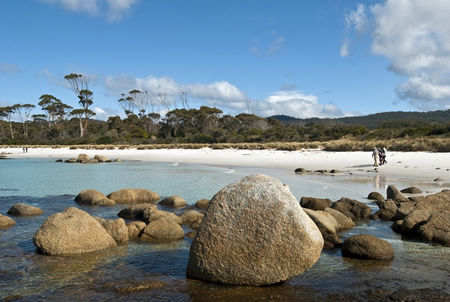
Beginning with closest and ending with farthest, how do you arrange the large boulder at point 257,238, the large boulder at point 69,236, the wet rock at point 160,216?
the large boulder at point 257,238, the large boulder at point 69,236, the wet rock at point 160,216

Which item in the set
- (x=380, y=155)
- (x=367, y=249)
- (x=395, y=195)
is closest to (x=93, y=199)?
(x=367, y=249)

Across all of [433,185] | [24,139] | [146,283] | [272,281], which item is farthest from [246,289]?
[24,139]

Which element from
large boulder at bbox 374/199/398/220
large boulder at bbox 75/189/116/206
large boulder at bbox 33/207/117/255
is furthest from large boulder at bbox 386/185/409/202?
large boulder at bbox 75/189/116/206

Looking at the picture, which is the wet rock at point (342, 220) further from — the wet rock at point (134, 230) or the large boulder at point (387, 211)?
the wet rock at point (134, 230)

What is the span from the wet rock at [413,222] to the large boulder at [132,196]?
8.78 meters

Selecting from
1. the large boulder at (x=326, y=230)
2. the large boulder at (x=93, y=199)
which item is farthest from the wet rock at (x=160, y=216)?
the large boulder at (x=326, y=230)

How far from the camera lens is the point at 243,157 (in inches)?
1463

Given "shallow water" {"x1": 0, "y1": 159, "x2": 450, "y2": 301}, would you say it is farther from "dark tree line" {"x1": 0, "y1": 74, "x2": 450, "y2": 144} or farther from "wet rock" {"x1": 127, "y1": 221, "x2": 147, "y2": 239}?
"dark tree line" {"x1": 0, "y1": 74, "x2": 450, "y2": 144}

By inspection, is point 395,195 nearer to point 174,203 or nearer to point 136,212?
point 174,203

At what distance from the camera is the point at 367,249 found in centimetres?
733

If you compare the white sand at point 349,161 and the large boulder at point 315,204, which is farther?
the white sand at point 349,161

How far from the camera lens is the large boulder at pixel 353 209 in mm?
10969

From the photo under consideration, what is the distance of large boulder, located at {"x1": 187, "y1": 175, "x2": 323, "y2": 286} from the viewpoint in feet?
18.3

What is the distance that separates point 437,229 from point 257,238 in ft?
17.1
